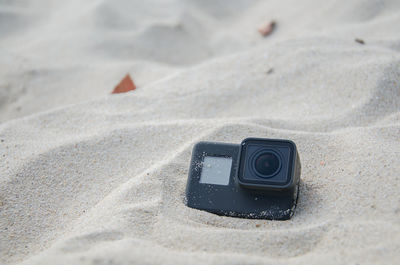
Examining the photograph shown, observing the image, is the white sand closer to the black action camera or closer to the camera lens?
the black action camera

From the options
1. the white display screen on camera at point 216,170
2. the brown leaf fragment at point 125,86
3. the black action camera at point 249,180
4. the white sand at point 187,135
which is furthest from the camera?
the brown leaf fragment at point 125,86

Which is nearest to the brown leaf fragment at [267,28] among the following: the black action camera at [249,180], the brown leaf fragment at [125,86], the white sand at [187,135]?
the white sand at [187,135]

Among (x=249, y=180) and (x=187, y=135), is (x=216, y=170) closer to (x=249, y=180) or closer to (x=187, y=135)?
(x=249, y=180)

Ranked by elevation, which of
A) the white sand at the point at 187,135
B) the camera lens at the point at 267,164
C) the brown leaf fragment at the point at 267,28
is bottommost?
the brown leaf fragment at the point at 267,28

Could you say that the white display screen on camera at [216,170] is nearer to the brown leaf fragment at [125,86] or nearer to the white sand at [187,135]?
the white sand at [187,135]

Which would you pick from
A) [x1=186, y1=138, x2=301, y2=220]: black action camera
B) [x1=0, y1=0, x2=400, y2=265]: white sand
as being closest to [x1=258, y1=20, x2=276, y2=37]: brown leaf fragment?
[x1=0, y1=0, x2=400, y2=265]: white sand

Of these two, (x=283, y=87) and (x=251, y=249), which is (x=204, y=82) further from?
(x=251, y=249)

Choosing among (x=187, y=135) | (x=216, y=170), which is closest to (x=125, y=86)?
(x=187, y=135)
